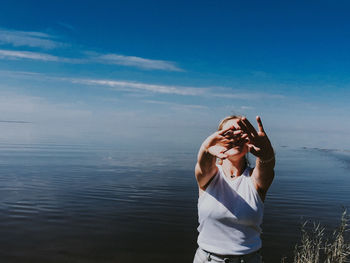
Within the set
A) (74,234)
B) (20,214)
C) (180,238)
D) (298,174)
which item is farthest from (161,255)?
(298,174)

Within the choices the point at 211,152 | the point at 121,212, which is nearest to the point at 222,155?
the point at 211,152

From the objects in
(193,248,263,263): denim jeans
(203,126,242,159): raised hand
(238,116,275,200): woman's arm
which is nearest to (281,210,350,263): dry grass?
(193,248,263,263): denim jeans

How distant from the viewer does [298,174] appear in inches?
885

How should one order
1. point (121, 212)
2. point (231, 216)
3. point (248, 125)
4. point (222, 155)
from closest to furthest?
point (248, 125)
point (222, 155)
point (231, 216)
point (121, 212)

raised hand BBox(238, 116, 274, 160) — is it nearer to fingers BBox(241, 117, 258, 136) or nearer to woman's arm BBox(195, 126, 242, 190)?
fingers BBox(241, 117, 258, 136)

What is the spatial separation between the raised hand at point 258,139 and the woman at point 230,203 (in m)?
0.03

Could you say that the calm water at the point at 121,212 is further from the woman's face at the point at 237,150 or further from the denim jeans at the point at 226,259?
the woman's face at the point at 237,150

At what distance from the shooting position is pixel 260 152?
2639 millimetres

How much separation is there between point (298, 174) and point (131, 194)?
13.4m

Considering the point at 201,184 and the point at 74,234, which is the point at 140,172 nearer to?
the point at 74,234

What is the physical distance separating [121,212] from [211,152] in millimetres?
10524

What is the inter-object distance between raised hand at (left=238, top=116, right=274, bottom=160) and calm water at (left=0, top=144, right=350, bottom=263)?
6981mm

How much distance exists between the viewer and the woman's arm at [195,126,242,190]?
268 centimetres

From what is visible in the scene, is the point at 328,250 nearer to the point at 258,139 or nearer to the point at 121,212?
the point at 258,139
